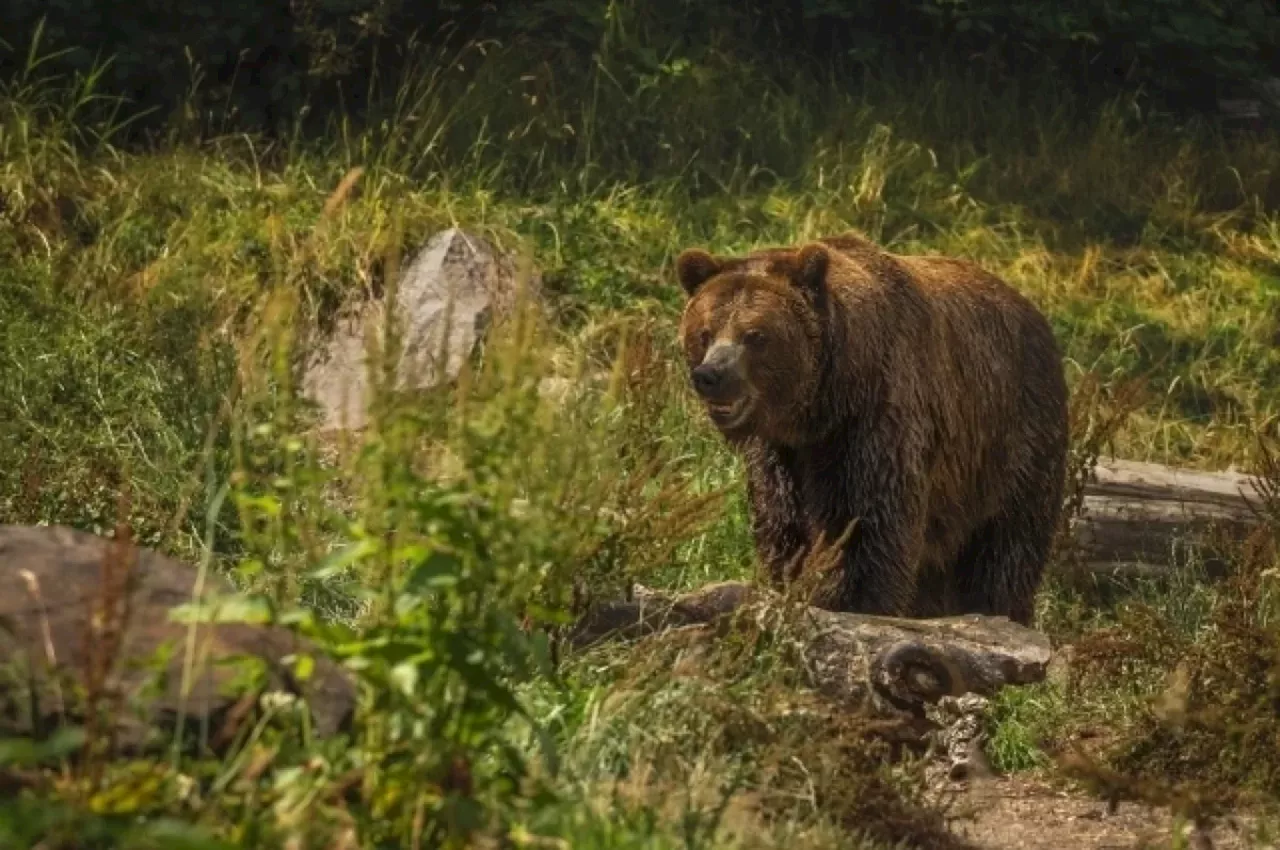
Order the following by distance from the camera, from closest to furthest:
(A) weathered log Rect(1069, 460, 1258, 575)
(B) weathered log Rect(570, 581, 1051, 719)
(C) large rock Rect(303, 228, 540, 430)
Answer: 1. (B) weathered log Rect(570, 581, 1051, 719)
2. (A) weathered log Rect(1069, 460, 1258, 575)
3. (C) large rock Rect(303, 228, 540, 430)

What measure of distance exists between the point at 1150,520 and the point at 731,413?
2973 mm

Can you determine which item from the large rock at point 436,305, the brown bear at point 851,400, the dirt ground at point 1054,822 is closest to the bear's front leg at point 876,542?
the brown bear at point 851,400

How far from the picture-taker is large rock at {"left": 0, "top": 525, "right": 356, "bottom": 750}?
4379 mm

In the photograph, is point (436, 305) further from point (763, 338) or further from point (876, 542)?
point (876, 542)

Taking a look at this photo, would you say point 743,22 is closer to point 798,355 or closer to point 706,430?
point 706,430

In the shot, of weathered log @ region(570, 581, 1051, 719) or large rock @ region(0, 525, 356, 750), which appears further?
weathered log @ region(570, 581, 1051, 719)

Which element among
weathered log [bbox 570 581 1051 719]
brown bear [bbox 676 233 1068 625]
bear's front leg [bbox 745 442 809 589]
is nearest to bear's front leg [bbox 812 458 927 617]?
brown bear [bbox 676 233 1068 625]

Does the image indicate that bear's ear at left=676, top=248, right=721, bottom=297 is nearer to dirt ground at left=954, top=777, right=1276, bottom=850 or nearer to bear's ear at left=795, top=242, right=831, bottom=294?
bear's ear at left=795, top=242, right=831, bottom=294

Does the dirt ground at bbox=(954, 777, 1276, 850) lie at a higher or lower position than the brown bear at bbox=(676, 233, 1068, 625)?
lower

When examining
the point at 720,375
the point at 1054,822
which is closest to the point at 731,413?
the point at 720,375

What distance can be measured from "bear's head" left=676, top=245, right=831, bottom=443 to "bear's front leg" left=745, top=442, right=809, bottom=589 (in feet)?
0.57

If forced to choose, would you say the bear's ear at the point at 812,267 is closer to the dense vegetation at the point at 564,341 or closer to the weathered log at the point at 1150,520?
the dense vegetation at the point at 564,341

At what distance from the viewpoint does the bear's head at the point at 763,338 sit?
7.75 metres

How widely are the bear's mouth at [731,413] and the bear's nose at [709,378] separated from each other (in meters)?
0.10
